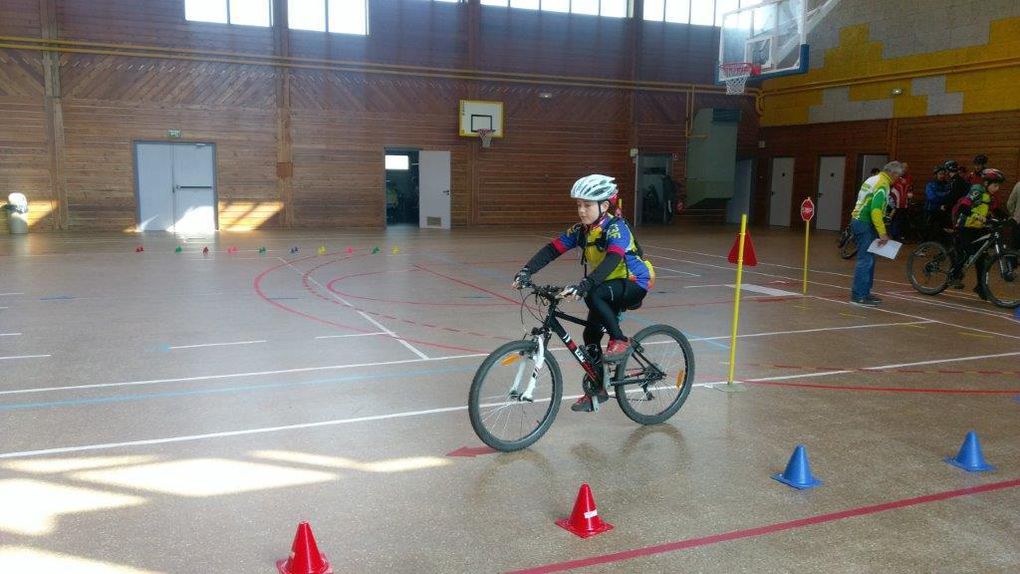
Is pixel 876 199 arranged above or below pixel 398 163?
below

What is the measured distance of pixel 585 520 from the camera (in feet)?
12.2

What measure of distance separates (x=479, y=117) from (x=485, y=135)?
53 cm

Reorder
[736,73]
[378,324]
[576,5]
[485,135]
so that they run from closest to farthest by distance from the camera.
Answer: [378,324] < [736,73] < [485,135] < [576,5]

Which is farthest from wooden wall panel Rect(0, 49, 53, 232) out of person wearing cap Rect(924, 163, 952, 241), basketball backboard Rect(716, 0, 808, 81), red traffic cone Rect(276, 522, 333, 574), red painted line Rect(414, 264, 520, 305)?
person wearing cap Rect(924, 163, 952, 241)

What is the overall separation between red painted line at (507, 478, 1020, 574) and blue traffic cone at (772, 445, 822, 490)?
324 mm

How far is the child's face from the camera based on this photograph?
4754 millimetres

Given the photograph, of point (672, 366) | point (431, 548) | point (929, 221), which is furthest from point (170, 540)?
point (929, 221)

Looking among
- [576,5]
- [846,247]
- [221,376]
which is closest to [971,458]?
[221,376]

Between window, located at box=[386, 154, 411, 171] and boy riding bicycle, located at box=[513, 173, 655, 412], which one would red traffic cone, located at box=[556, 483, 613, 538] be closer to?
boy riding bicycle, located at box=[513, 173, 655, 412]

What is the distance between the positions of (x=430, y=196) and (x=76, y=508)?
1958 cm

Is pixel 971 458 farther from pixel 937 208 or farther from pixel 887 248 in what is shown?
pixel 937 208

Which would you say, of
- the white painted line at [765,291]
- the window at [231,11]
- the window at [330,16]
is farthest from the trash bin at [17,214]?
the white painted line at [765,291]

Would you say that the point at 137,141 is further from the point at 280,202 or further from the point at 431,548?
the point at 431,548

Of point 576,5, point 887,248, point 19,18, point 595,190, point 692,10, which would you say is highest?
point 692,10
